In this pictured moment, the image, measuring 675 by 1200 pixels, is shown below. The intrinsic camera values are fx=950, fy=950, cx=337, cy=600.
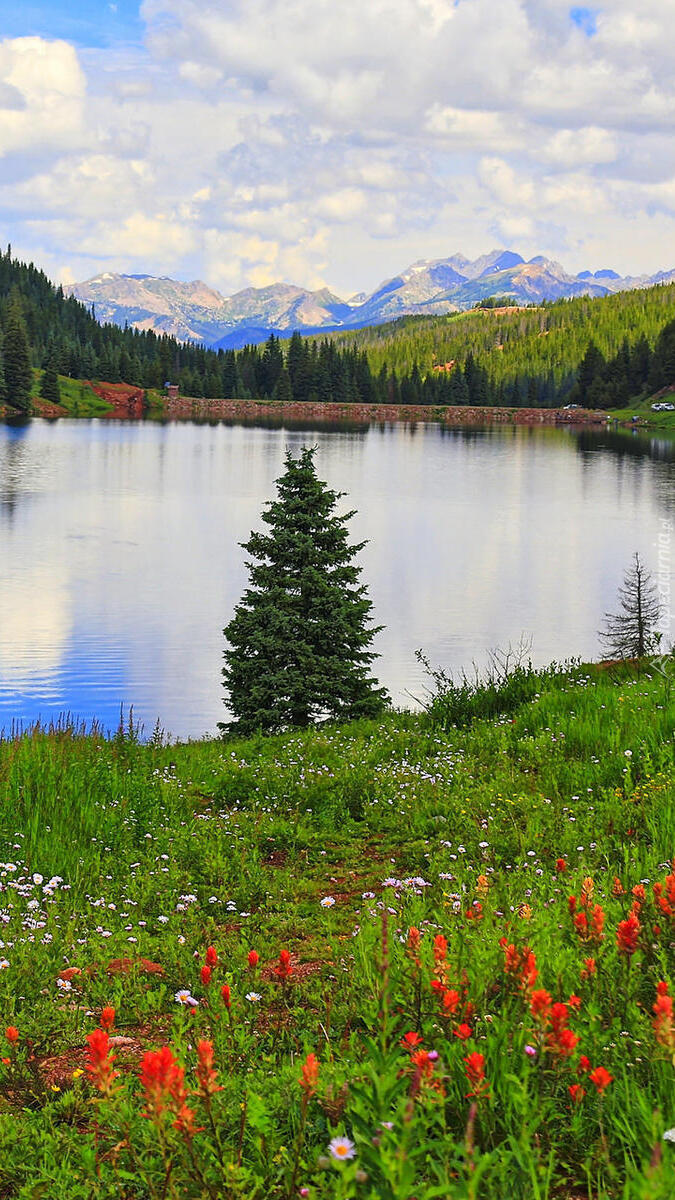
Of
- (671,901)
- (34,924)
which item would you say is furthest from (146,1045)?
(671,901)

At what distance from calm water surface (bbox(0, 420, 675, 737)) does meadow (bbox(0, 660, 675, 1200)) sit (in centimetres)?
1634

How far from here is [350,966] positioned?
20.6ft

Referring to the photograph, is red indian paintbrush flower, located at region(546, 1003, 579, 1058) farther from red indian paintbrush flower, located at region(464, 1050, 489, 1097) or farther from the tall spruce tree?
the tall spruce tree

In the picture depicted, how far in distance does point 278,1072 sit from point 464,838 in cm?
461

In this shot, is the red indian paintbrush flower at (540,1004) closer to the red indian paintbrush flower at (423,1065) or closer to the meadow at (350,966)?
the meadow at (350,966)

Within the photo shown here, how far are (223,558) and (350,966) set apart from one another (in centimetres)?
4780

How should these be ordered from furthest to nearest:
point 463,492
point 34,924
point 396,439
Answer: point 396,439, point 463,492, point 34,924

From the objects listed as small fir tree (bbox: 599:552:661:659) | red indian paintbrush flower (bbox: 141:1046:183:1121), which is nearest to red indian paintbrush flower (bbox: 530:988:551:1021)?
red indian paintbrush flower (bbox: 141:1046:183:1121)

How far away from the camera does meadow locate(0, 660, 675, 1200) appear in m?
3.51

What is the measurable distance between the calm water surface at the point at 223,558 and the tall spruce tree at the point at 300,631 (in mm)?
5706

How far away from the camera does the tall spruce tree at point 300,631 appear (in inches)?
839

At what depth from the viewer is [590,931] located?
4.66 metres

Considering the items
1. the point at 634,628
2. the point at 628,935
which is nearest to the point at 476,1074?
the point at 628,935

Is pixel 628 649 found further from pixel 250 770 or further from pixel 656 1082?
pixel 656 1082
